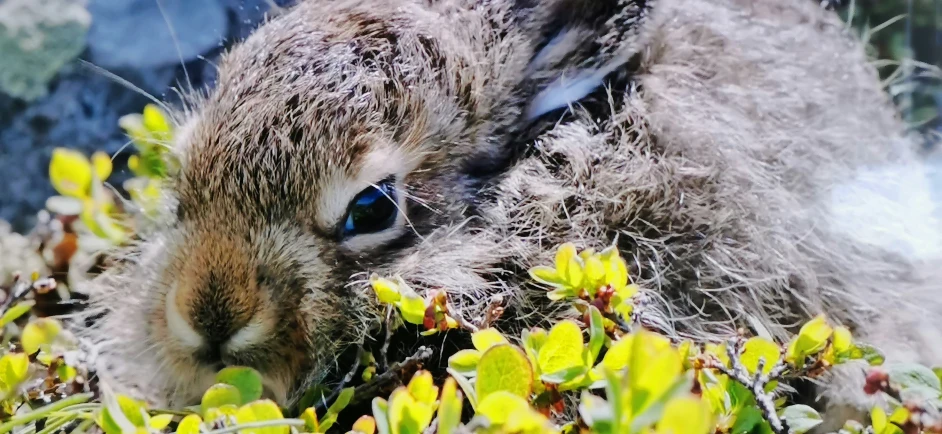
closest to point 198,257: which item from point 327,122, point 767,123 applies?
point 327,122

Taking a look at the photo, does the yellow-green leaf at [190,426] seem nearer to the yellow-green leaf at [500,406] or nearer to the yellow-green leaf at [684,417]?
the yellow-green leaf at [500,406]

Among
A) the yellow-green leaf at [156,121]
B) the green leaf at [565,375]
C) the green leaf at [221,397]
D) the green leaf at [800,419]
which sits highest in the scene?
the yellow-green leaf at [156,121]

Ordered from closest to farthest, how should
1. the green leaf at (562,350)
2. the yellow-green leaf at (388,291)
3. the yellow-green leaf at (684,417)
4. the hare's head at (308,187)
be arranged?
the yellow-green leaf at (684,417) → the green leaf at (562,350) → the yellow-green leaf at (388,291) → the hare's head at (308,187)

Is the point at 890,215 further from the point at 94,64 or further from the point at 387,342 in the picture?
the point at 94,64

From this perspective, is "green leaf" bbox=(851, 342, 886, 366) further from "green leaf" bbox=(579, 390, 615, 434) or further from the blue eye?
the blue eye

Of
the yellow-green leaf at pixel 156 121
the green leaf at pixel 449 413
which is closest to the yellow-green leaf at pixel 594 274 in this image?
the green leaf at pixel 449 413

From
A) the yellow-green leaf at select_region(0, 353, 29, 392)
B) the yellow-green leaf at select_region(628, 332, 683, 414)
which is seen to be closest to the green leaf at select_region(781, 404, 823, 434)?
the yellow-green leaf at select_region(628, 332, 683, 414)
